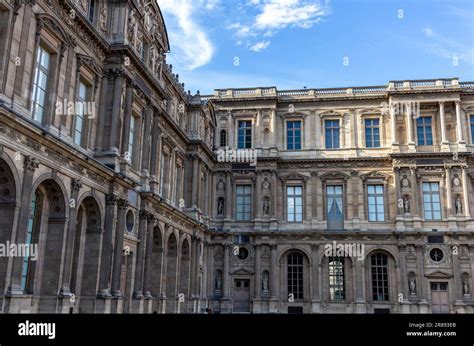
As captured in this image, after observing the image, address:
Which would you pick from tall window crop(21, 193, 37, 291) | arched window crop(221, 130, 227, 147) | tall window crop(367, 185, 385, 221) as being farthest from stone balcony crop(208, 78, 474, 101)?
tall window crop(21, 193, 37, 291)

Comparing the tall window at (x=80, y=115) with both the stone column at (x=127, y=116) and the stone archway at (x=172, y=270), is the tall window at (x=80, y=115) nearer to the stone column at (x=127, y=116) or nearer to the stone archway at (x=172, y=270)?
the stone column at (x=127, y=116)

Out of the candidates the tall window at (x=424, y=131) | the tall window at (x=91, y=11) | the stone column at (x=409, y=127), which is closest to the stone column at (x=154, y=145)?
the tall window at (x=91, y=11)

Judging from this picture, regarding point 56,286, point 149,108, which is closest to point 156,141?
point 149,108

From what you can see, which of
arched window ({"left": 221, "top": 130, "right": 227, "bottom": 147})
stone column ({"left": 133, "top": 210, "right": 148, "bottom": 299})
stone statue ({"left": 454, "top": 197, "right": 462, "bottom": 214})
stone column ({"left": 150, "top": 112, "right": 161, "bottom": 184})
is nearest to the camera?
stone column ({"left": 133, "top": 210, "right": 148, "bottom": 299})

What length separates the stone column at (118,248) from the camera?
21.3 m

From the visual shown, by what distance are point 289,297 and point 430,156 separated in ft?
49.1

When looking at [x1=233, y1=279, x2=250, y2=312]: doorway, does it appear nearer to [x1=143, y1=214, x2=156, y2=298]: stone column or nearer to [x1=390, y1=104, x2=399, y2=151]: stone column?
[x1=143, y1=214, x2=156, y2=298]: stone column

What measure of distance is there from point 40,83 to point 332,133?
89.8 ft

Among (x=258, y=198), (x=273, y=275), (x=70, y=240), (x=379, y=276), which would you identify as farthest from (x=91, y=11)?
(x=379, y=276)

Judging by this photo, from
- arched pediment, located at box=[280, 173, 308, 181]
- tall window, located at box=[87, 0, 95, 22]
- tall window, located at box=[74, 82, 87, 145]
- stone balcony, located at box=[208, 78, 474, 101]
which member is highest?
stone balcony, located at box=[208, 78, 474, 101]

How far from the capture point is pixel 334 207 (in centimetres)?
3947

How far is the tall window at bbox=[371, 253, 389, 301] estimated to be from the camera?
37.3 meters

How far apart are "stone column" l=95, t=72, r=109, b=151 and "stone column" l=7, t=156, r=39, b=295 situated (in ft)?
17.6

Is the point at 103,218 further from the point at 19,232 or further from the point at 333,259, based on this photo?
the point at 333,259
